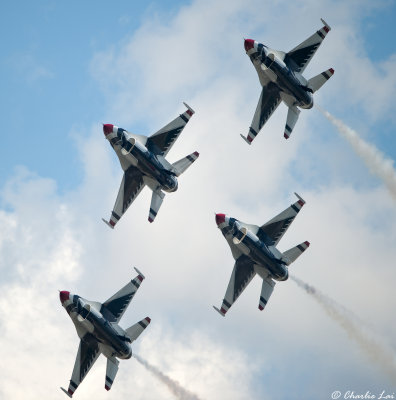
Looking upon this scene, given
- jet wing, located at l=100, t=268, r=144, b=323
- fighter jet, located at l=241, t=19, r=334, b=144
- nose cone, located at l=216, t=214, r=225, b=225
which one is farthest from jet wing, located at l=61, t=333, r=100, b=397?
fighter jet, located at l=241, t=19, r=334, b=144

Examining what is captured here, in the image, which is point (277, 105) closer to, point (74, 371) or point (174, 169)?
point (174, 169)

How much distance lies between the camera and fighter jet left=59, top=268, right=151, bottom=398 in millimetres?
122812

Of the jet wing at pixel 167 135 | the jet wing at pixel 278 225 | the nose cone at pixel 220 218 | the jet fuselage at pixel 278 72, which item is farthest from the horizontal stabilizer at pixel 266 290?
the jet fuselage at pixel 278 72

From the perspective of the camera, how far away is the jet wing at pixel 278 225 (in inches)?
4911

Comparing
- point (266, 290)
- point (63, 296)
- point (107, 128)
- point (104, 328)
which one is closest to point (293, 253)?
point (266, 290)

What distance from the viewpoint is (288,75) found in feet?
412

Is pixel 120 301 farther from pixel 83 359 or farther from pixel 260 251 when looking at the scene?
pixel 260 251

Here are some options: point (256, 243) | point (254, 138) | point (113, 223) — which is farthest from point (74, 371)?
point (254, 138)

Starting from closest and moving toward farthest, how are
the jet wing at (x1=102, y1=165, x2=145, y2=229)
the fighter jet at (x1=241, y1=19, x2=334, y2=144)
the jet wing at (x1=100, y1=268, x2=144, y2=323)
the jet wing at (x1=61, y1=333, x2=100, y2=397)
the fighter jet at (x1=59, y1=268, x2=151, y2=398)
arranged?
the fighter jet at (x1=59, y1=268, x2=151, y2=398) → the jet wing at (x1=100, y1=268, x2=144, y2=323) → the fighter jet at (x1=241, y1=19, x2=334, y2=144) → the jet wing at (x1=61, y1=333, x2=100, y2=397) → the jet wing at (x1=102, y1=165, x2=145, y2=229)

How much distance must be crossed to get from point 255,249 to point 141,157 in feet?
58.6

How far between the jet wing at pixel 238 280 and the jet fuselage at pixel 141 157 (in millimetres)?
12501

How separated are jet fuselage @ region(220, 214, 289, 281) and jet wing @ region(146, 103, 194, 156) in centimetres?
1207

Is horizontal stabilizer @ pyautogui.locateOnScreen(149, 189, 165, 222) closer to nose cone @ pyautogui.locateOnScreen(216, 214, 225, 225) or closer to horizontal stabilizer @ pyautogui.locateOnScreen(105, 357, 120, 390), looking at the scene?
nose cone @ pyautogui.locateOnScreen(216, 214, 225, 225)

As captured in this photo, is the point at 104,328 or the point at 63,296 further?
the point at 63,296
